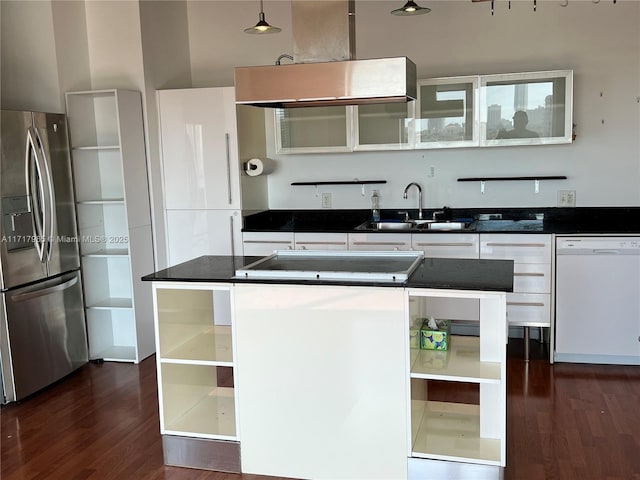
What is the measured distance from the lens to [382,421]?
2713 millimetres

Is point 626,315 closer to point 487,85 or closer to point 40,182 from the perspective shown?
point 487,85

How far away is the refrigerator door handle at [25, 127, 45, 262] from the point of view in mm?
3936

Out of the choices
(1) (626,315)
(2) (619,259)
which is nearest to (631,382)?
(1) (626,315)

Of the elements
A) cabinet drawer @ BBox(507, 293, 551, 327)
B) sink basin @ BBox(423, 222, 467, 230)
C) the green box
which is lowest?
cabinet drawer @ BBox(507, 293, 551, 327)

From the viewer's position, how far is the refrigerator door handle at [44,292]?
12.7 ft

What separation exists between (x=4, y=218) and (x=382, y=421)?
2.55 meters

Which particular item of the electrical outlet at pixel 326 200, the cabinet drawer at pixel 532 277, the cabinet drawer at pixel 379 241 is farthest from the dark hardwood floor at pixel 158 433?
the electrical outlet at pixel 326 200

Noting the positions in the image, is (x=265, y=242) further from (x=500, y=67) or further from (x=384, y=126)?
(x=500, y=67)

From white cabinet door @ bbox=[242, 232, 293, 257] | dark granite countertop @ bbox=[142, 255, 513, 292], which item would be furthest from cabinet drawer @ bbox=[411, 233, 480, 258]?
dark granite countertop @ bbox=[142, 255, 513, 292]

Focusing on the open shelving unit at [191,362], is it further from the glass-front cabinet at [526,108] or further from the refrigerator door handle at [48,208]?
the glass-front cabinet at [526,108]

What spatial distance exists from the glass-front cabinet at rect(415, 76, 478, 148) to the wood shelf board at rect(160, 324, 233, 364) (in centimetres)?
223

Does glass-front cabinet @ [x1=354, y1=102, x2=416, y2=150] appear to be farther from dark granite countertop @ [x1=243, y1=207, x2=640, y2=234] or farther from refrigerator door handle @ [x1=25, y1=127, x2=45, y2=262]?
refrigerator door handle @ [x1=25, y1=127, x2=45, y2=262]

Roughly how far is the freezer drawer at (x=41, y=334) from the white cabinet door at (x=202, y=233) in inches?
31.2

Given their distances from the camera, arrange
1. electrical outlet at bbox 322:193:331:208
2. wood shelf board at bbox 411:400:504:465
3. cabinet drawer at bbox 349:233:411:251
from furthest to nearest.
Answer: electrical outlet at bbox 322:193:331:208 < cabinet drawer at bbox 349:233:411:251 < wood shelf board at bbox 411:400:504:465
